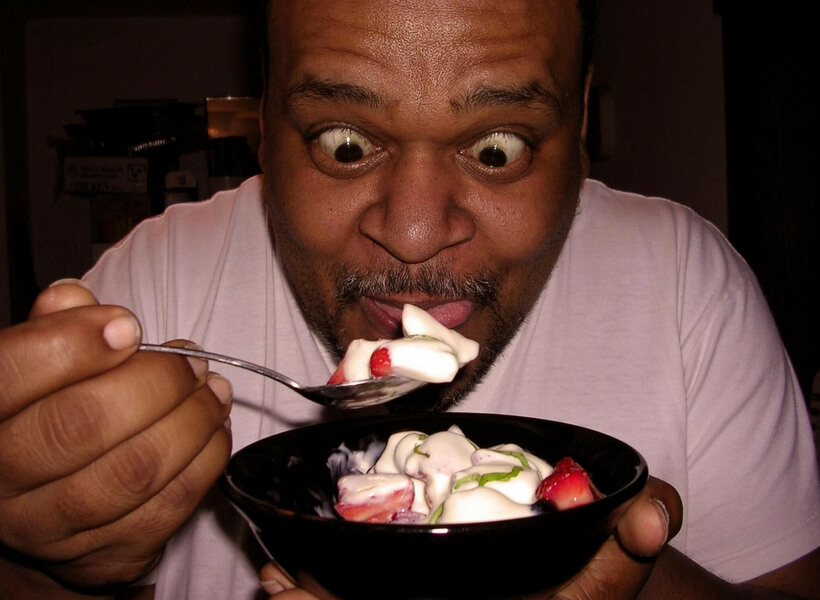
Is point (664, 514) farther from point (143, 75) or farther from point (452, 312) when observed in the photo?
point (143, 75)

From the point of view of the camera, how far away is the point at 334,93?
2.87 ft

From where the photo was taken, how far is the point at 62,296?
2.08 feet

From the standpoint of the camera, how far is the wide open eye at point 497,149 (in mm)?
924

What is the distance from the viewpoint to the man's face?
84 cm

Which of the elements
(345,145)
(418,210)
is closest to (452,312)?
(418,210)

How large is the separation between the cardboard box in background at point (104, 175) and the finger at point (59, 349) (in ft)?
11.5

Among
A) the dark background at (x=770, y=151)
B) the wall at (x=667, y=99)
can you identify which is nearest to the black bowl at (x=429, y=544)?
the dark background at (x=770, y=151)

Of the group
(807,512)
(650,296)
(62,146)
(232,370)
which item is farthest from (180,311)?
(62,146)

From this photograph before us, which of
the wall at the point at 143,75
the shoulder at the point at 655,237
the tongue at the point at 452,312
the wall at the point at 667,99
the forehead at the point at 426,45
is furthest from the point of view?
the wall at the point at 143,75

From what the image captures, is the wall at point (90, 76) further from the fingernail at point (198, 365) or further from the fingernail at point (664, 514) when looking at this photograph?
the fingernail at point (664, 514)

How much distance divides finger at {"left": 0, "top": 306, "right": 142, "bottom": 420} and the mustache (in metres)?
0.39

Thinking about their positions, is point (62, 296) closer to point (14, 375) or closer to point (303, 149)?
point (14, 375)

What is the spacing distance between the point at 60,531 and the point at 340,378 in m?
0.31

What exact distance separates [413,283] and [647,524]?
0.43 meters
